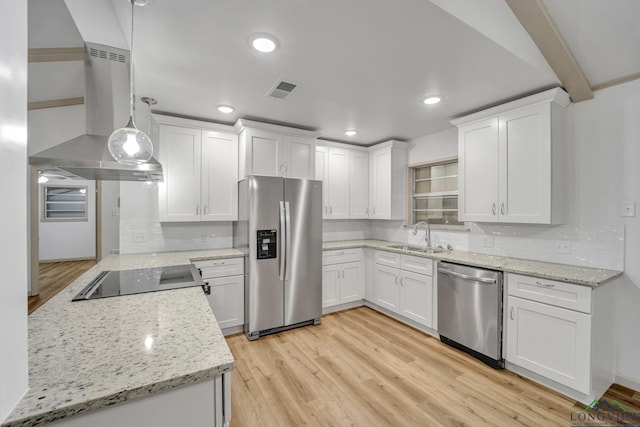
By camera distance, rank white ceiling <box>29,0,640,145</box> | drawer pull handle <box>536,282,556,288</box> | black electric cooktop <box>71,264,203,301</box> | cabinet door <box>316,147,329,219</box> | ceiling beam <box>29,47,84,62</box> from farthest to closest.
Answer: cabinet door <box>316,147,329,219</box>
drawer pull handle <box>536,282,556,288</box>
ceiling beam <box>29,47,84,62</box>
black electric cooktop <box>71,264,203,301</box>
white ceiling <box>29,0,640,145</box>

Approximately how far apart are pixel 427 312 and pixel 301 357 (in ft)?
4.83

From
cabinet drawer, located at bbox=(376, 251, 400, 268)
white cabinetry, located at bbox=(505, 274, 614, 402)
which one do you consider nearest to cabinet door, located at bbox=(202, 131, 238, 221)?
cabinet drawer, located at bbox=(376, 251, 400, 268)

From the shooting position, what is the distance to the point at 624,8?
1.72m

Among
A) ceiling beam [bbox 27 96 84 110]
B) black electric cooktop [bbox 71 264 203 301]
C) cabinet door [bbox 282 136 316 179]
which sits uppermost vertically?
ceiling beam [bbox 27 96 84 110]

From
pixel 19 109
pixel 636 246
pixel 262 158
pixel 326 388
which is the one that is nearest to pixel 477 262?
pixel 636 246

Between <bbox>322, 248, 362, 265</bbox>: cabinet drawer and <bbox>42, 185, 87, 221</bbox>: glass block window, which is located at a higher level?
<bbox>42, 185, 87, 221</bbox>: glass block window

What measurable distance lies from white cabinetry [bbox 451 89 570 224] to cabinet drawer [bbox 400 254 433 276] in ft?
2.07

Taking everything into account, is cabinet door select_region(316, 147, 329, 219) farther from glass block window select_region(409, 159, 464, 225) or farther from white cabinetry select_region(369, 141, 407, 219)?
glass block window select_region(409, 159, 464, 225)

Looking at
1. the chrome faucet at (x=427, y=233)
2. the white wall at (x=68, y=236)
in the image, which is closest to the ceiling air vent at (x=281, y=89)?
the chrome faucet at (x=427, y=233)

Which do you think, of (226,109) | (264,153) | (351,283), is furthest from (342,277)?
(226,109)

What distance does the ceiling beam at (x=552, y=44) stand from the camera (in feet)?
5.90

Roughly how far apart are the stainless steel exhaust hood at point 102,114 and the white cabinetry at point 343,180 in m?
2.41

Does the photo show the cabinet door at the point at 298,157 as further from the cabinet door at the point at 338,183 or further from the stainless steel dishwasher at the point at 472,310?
the stainless steel dishwasher at the point at 472,310

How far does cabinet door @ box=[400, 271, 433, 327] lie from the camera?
9.98 feet
